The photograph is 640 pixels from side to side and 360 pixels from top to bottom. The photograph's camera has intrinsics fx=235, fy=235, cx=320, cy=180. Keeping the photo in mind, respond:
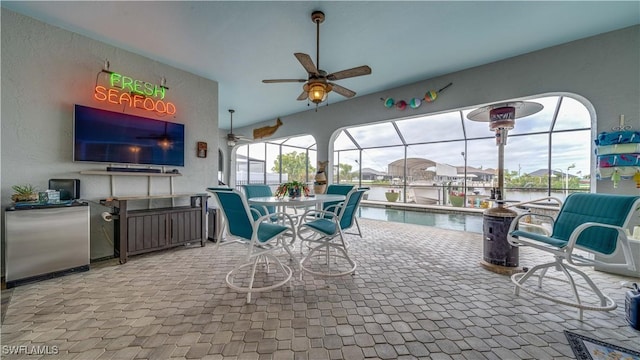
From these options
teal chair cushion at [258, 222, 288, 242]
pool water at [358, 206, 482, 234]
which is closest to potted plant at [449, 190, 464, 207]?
pool water at [358, 206, 482, 234]

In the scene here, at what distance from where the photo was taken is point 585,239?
80.7 inches

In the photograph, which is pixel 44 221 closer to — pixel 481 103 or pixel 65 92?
pixel 65 92

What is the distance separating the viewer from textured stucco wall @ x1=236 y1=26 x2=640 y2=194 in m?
2.78

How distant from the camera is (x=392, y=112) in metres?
4.81

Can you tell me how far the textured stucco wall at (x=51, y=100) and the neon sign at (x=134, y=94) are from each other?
0.28 ft

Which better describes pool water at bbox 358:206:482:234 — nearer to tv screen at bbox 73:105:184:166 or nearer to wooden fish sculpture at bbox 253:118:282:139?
wooden fish sculpture at bbox 253:118:282:139

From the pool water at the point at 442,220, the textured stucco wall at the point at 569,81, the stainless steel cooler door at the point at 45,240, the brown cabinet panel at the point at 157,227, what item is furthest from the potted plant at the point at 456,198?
the stainless steel cooler door at the point at 45,240

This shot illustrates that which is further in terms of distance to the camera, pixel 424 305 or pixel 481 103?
pixel 481 103

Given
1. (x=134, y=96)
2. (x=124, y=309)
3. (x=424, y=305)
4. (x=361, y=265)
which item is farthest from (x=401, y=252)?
(x=134, y=96)

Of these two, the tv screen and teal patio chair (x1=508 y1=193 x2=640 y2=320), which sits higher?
the tv screen

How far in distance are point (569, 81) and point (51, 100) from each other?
21.4ft

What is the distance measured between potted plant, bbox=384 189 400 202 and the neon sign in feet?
22.9

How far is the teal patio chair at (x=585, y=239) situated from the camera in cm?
183

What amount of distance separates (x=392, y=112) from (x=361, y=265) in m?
3.25
